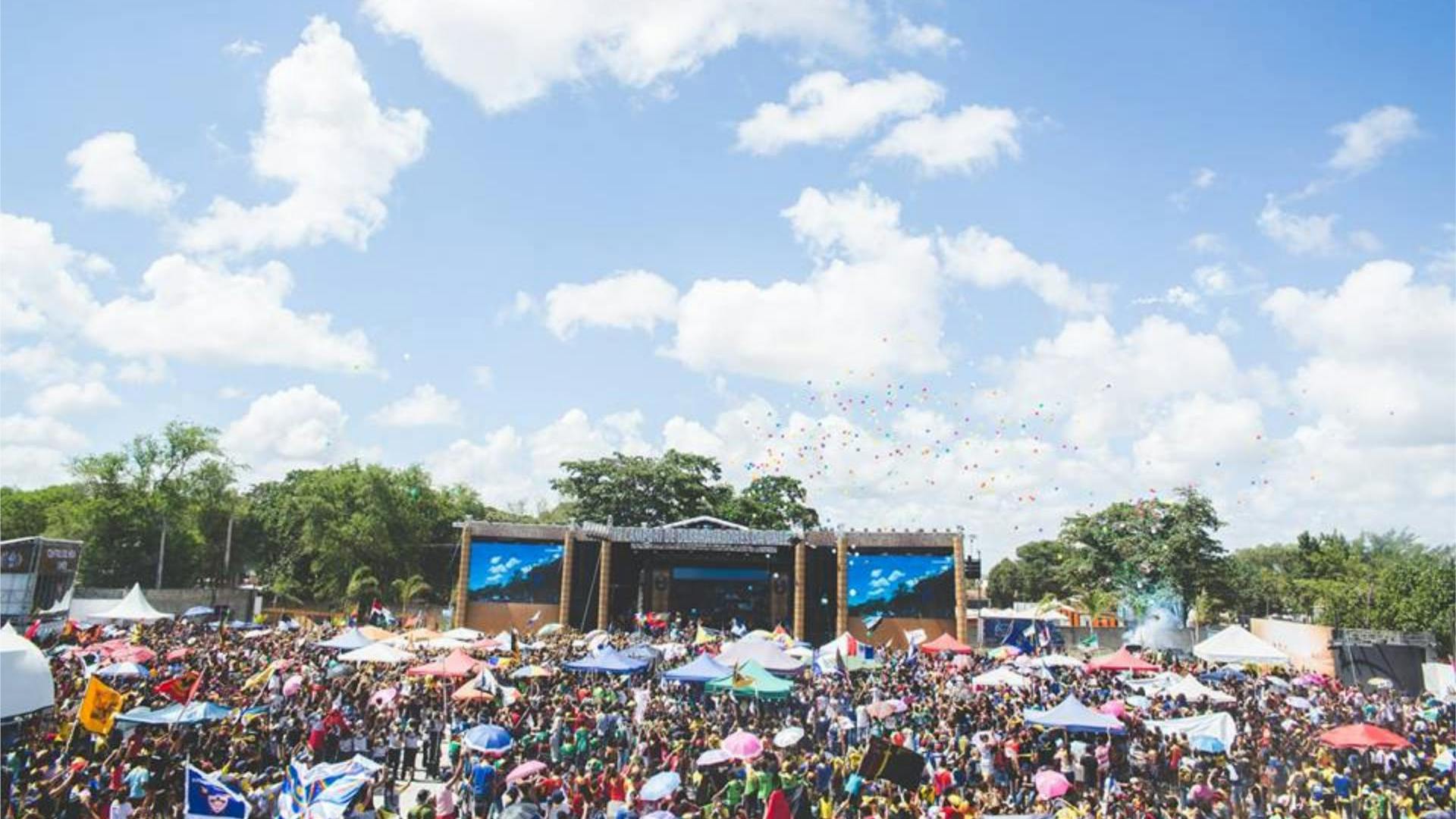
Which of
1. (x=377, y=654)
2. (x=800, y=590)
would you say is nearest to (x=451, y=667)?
(x=377, y=654)

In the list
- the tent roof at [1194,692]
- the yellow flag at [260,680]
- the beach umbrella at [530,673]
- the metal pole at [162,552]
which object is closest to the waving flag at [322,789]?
the yellow flag at [260,680]

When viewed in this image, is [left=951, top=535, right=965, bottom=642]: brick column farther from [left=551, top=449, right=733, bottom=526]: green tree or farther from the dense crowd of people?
[left=551, top=449, right=733, bottom=526]: green tree

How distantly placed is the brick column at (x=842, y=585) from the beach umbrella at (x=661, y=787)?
1390 inches

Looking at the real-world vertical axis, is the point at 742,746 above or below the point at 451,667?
below

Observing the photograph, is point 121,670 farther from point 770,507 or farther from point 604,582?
point 770,507

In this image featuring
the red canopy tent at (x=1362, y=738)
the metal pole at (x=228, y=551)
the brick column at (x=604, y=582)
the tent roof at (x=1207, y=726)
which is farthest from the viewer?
the metal pole at (x=228, y=551)

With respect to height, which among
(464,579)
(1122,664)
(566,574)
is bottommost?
(1122,664)

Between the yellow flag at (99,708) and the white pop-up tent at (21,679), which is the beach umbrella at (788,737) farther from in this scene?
the white pop-up tent at (21,679)

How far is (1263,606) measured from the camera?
93812 millimetres

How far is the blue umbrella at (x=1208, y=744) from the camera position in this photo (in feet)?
57.6

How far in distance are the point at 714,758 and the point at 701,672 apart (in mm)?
7888

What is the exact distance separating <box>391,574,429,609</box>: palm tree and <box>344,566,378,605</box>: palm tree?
143 cm

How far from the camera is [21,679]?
13.2 metres

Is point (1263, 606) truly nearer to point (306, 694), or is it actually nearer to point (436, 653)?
point (436, 653)
